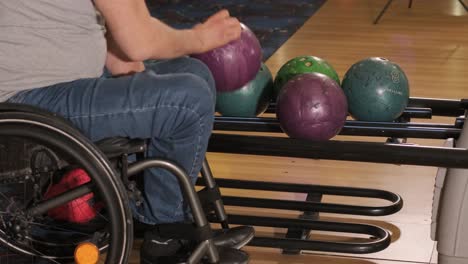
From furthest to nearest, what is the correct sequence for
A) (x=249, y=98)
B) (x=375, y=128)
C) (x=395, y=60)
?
(x=395, y=60) < (x=249, y=98) < (x=375, y=128)

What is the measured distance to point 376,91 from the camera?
2543mm

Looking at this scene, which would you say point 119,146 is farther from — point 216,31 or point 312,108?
point 312,108

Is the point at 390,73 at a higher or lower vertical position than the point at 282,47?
higher

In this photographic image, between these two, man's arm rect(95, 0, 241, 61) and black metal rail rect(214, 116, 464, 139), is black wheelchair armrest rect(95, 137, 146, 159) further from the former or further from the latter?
black metal rail rect(214, 116, 464, 139)

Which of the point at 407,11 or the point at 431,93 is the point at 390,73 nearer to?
the point at 431,93

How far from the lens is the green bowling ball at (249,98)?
2.63m

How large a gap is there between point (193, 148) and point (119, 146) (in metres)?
0.19

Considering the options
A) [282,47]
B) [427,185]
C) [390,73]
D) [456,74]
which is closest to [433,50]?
[456,74]

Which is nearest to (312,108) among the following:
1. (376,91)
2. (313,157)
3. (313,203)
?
(313,157)

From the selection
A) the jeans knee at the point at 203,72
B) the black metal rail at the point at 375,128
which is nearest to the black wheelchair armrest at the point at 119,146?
the jeans knee at the point at 203,72

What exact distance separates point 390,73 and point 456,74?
2157 millimetres

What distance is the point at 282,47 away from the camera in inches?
208

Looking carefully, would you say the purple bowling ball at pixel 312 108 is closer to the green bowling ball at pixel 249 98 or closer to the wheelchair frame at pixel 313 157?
the wheelchair frame at pixel 313 157

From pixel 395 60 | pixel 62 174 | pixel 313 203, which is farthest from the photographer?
pixel 395 60
